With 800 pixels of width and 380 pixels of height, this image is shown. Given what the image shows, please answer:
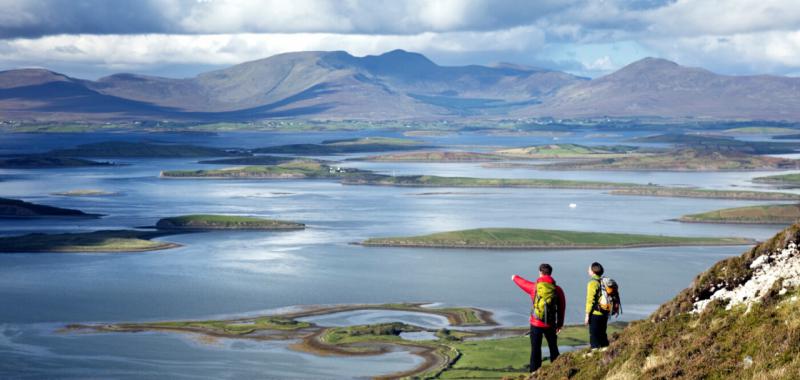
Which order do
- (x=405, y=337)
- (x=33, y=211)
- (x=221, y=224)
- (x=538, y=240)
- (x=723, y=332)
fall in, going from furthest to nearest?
(x=33, y=211)
(x=221, y=224)
(x=538, y=240)
(x=405, y=337)
(x=723, y=332)

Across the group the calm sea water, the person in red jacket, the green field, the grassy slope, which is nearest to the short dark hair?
the person in red jacket

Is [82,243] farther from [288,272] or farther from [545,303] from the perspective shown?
[545,303]

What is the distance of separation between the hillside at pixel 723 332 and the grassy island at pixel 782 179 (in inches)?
6211

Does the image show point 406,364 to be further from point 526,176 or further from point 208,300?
point 526,176

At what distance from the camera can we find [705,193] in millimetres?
157750

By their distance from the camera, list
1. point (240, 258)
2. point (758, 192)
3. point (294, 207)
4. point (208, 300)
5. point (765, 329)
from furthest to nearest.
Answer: point (758, 192) < point (294, 207) < point (240, 258) < point (208, 300) < point (765, 329)

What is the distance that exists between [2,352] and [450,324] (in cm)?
2421

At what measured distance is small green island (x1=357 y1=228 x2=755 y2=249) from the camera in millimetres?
104312

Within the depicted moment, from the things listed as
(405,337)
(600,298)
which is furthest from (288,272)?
(600,298)

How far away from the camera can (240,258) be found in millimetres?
97750

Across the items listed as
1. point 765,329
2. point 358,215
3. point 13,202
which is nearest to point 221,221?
point 358,215

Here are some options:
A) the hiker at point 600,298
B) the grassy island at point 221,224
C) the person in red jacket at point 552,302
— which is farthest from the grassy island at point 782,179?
the person in red jacket at point 552,302

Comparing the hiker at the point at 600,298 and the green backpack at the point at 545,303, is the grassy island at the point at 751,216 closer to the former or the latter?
the hiker at the point at 600,298

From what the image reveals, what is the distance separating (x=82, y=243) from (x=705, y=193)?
88757 millimetres
